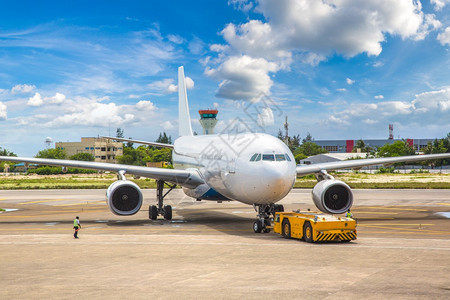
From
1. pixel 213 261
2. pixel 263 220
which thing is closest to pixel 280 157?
pixel 263 220

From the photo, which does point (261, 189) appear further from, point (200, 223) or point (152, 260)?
point (200, 223)

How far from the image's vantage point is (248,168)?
23125 mm

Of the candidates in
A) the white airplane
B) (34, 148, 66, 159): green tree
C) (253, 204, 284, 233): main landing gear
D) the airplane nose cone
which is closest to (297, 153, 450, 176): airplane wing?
the white airplane

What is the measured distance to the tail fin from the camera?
139 ft

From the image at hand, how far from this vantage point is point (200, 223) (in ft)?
99.2

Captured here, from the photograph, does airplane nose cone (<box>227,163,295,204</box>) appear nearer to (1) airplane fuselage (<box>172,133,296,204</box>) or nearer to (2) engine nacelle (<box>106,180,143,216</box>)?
(1) airplane fuselage (<box>172,133,296,204</box>)

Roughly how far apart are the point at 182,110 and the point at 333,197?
1999cm

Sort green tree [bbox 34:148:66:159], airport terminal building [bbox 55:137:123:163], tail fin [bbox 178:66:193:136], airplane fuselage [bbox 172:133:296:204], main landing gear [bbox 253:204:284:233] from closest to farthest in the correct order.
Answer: airplane fuselage [bbox 172:133:296:204] < main landing gear [bbox 253:204:284:233] < tail fin [bbox 178:66:193:136] < green tree [bbox 34:148:66:159] < airport terminal building [bbox 55:137:123:163]

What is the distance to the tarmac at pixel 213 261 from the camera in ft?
42.1

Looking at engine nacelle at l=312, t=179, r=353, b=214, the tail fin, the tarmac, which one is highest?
the tail fin

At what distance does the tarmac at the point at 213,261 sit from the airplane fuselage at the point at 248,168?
2142mm

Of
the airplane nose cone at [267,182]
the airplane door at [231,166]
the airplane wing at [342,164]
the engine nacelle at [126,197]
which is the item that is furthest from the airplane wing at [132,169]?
the airplane nose cone at [267,182]

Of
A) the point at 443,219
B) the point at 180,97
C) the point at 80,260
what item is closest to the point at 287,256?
the point at 80,260

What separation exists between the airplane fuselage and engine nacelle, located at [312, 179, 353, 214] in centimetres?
448
